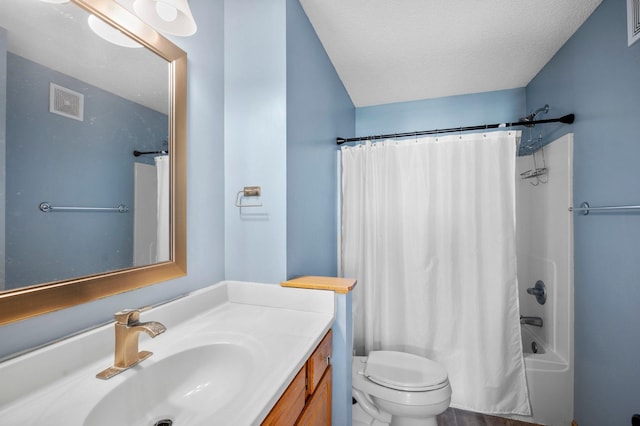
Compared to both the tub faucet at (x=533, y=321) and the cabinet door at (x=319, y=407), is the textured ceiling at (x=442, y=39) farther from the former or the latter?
the tub faucet at (x=533, y=321)

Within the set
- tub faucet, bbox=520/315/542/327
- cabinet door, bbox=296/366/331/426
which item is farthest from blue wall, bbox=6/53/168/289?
tub faucet, bbox=520/315/542/327

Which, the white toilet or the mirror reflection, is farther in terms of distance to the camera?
the white toilet

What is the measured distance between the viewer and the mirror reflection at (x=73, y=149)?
25.2 inches

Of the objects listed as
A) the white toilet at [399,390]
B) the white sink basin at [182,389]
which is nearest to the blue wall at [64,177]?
the white sink basin at [182,389]

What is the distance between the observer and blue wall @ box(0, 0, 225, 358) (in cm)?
115

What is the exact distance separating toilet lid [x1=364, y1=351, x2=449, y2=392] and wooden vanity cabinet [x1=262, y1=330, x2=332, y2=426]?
1.64 feet

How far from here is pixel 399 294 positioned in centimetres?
194

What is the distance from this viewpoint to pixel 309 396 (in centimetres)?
89

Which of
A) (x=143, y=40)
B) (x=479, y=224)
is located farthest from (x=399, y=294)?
(x=143, y=40)

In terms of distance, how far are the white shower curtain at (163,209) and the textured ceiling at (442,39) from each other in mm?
1130

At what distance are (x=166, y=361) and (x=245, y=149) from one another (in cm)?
93

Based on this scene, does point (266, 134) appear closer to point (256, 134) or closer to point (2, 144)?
point (256, 134)

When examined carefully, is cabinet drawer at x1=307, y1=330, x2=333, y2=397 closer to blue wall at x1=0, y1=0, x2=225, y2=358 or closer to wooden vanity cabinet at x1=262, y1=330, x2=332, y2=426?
wooden vanity cabinet at x1=262, y1=330, x2=332, y2=426

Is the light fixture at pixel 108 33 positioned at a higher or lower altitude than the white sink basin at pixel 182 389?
higher
